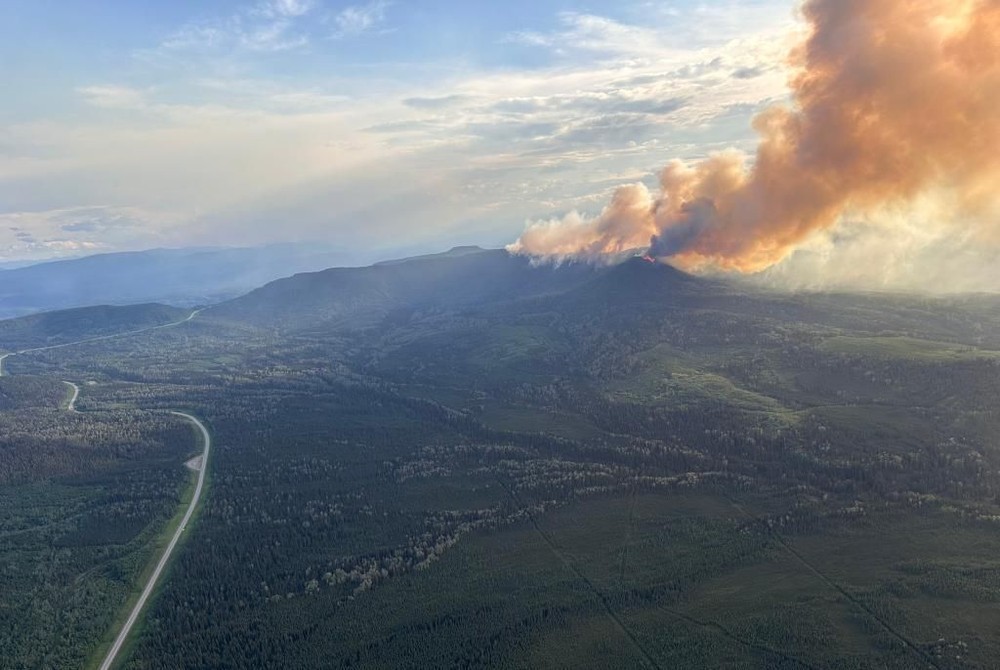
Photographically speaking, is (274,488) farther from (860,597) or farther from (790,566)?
(860,597)

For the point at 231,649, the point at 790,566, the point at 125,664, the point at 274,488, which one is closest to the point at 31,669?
the point at 125,664

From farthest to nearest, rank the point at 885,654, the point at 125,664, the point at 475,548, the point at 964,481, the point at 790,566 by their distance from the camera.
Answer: the point at 964,481, the point at 475,548, the point at 790,566, the point at 125,664, the point at 885,654

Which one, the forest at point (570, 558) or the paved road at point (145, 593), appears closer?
the forest at point (570, 558)

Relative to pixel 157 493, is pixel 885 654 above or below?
below

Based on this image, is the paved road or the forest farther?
the paved road

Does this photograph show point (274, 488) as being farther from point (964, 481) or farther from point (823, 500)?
point (964, 481)

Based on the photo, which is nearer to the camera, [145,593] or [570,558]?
[145,593]

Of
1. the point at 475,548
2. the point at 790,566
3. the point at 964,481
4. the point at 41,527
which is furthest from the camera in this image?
the point at 41,527

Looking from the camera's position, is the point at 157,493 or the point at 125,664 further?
the point at 157,493

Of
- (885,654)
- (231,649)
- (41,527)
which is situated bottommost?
(885,654)

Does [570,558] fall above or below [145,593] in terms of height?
below
